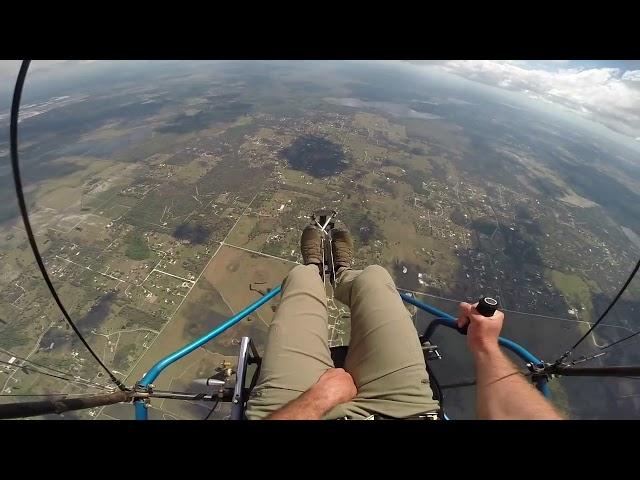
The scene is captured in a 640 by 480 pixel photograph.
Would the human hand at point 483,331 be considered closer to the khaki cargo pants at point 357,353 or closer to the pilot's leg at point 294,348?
the khaki cargo pants at point 357,353

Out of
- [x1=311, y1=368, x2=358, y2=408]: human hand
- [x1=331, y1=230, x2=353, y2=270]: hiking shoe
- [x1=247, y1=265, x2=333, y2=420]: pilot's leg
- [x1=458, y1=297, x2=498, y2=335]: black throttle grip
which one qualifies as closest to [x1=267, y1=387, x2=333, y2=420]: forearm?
[x1=311, y1=368, x2=358, y2=408]: human hand

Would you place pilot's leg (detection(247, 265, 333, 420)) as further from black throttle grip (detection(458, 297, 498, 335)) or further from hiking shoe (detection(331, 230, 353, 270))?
black throttle grip (detection(458, 297, 498, 335))

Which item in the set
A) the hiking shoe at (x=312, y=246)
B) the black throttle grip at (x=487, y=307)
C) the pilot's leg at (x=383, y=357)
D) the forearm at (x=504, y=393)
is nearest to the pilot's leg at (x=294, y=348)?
the pilot's leg at (x=383, y=357)

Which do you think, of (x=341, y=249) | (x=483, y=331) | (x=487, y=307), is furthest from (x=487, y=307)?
(x=341, y=249)

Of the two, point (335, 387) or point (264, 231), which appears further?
point (264, 231)

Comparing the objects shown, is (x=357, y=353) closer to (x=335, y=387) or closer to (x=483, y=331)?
(x=335, y=387)
